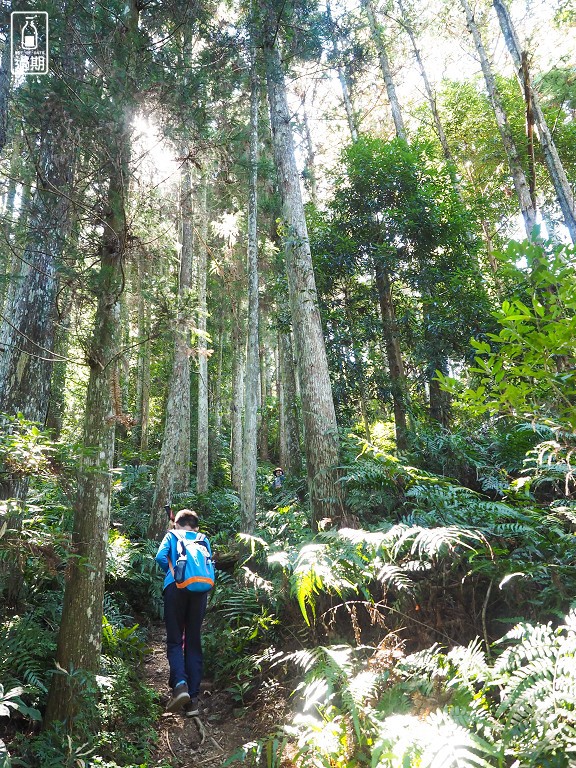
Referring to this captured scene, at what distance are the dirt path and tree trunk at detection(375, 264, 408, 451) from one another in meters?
5.99

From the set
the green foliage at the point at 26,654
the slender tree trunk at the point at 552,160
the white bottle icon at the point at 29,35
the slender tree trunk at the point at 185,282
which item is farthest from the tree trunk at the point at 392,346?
the green foliage at the point at 26,654

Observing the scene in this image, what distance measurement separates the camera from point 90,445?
4.15 meters

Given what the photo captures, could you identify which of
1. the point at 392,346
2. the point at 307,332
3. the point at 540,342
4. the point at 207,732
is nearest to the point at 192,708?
the point at 207,732

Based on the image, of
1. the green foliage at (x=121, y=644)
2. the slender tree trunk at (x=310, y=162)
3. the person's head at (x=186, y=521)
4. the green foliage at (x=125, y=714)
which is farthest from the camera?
the slender tree trunk at (x=310, y=162)

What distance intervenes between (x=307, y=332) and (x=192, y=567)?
3953 mm

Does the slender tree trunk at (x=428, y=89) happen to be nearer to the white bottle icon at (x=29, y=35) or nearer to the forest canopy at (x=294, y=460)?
the forest canopy at (x=294, y=460)

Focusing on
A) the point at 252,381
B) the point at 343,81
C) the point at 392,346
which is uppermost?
the point at 343,81

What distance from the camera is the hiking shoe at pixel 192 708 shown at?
408 centimetres

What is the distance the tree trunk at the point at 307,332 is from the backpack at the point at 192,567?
6.31 feet

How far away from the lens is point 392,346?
32.2 ft

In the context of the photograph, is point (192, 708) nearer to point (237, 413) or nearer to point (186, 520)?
point (186, 520)

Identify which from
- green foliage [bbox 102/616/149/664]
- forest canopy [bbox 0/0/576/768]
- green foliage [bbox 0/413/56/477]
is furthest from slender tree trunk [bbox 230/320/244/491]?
green foliage [bbox 0/413/56/477]

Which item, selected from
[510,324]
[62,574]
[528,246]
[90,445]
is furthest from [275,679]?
[528,246]

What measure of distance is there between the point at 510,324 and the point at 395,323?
24.2 feet
